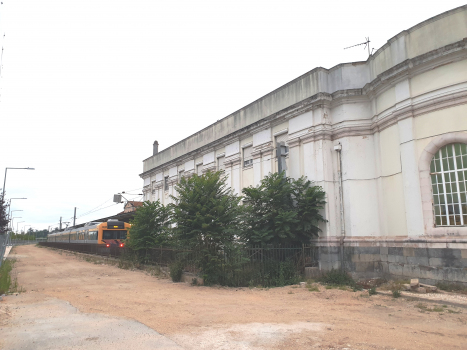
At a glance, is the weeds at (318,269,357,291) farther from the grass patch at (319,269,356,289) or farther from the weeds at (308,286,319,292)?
the weeds at (308,286,319,292)

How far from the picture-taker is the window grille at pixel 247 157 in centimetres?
2050

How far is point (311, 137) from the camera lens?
52.5 feet

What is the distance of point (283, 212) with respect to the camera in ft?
48.1

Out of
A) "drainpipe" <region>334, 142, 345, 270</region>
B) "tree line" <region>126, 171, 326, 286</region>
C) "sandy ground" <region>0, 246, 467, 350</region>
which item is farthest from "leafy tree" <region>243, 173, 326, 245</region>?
"sandy ground" <region>0, 246, 467, 350</region>

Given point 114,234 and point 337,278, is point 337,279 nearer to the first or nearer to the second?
point 337,278

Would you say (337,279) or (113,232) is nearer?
(337,279)

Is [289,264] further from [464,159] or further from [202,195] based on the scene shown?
[464,159]

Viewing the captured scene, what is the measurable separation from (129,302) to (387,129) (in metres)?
11.0

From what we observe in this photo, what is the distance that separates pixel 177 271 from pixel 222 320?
23.6 feet

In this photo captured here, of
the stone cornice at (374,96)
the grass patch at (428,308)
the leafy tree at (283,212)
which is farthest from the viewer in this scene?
the leafy tree at (283,212)

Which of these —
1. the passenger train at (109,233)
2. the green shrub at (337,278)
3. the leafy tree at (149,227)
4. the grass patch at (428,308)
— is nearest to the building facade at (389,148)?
the green shrub at (337,278)

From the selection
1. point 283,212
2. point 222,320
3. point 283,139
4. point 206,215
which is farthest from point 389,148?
point 222,320

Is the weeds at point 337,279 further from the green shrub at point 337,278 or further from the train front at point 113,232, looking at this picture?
the train front at point 113,232

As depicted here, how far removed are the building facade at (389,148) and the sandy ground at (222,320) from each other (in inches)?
102
